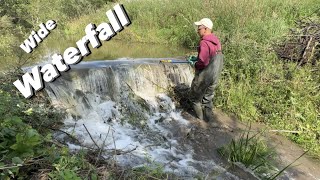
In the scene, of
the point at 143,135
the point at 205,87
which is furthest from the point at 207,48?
the point at 143,135

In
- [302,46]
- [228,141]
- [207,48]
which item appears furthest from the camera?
[302,46]

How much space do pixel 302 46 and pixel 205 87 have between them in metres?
2.38

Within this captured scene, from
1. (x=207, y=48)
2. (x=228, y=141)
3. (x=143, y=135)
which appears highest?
(x=207, y=48)

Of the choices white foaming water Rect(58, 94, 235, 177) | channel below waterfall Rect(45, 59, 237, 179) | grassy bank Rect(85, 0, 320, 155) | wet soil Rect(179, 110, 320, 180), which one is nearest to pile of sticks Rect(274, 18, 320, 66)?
grassy bank Rect(85, 0, 320, 155)

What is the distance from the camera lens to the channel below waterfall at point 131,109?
4637 mm

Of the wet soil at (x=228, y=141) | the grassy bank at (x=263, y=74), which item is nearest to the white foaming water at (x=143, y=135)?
the wet soil at (x=228, y=141)

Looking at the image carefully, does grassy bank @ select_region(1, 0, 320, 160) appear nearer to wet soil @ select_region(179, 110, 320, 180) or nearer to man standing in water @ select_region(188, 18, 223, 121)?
wet soil @ select_region(179, 110, 320, 180)

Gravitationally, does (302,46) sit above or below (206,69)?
below

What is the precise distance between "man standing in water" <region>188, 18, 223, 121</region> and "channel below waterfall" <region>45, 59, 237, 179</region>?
434 millimetres

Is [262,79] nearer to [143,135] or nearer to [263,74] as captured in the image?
[263,74]

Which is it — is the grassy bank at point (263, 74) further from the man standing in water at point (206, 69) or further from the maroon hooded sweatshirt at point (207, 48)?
the maroon hooded sweatshirt at point (207, 48)

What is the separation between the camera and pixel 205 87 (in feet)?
19.0

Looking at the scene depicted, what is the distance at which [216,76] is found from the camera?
5699 millimetres

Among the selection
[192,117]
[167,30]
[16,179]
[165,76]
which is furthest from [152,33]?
[16,179]
